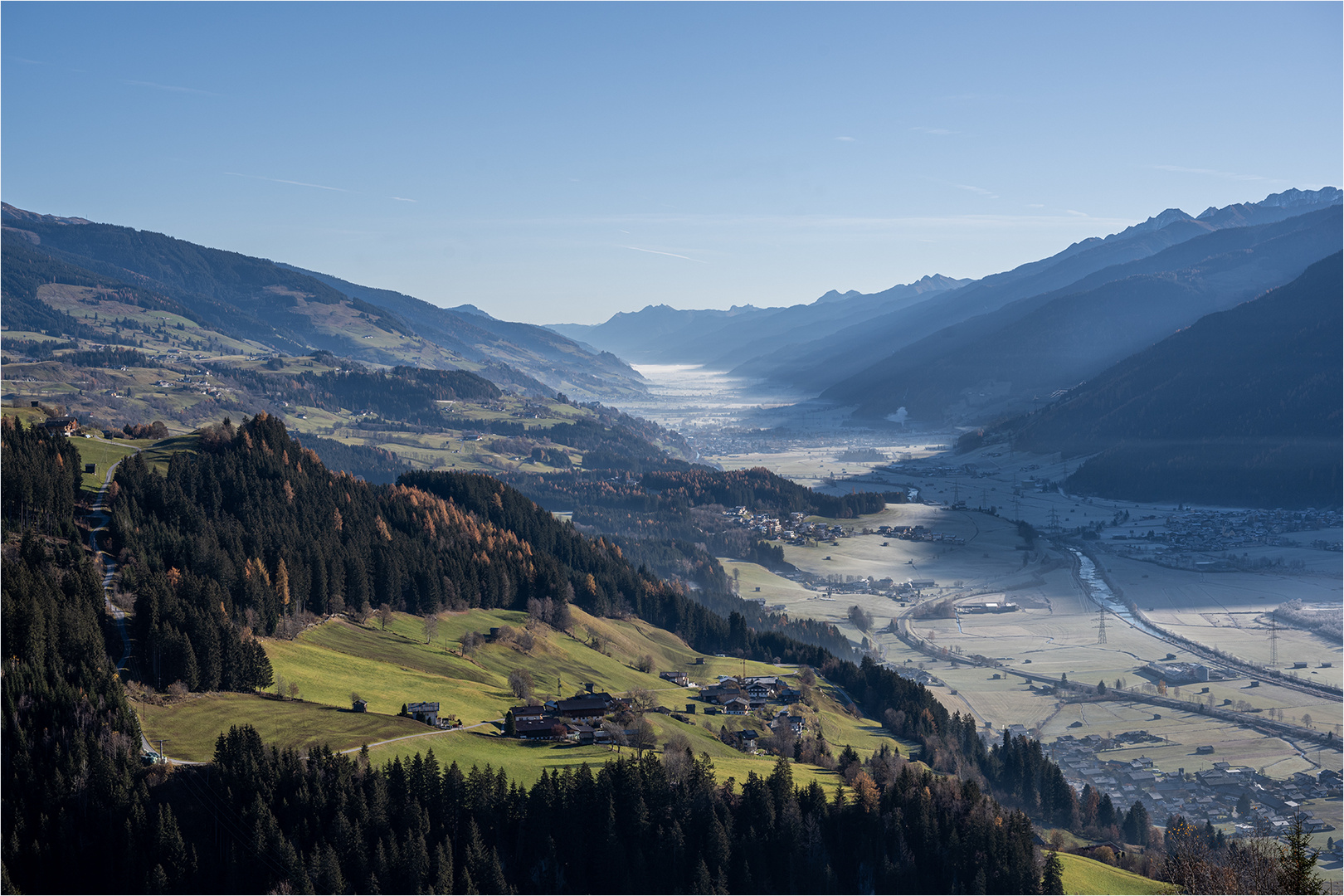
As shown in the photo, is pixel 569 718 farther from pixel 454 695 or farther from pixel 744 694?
pixel 744 694

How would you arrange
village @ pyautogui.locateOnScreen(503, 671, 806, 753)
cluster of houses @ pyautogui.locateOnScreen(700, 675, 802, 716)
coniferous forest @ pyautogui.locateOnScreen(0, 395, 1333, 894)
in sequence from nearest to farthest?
coniferous forest @ pyautogui.locateOnScreen(0, 395, 1333, 894) → village @ pyautogui.locateOnScreen(503, 671, 806, 753) → cluster of houses @ pyautogui.locateOnScreen(700, 675, 802, 716)

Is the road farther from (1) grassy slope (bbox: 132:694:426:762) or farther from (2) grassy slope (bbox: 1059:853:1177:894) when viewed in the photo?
(2) grassy slope (bbox: 1059:853:1177:894)

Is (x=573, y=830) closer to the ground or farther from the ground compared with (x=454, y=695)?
closer to the ground

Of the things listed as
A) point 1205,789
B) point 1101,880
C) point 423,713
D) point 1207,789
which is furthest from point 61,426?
point 1207,789

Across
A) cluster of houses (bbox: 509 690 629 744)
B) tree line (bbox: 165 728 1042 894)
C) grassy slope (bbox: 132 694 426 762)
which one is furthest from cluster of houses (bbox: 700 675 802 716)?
grassy slope (bbox: 132 694 426 762)

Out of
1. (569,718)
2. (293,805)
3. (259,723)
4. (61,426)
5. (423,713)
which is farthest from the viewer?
(61,426)

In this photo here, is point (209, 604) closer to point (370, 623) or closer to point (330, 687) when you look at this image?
point (330, 687)
